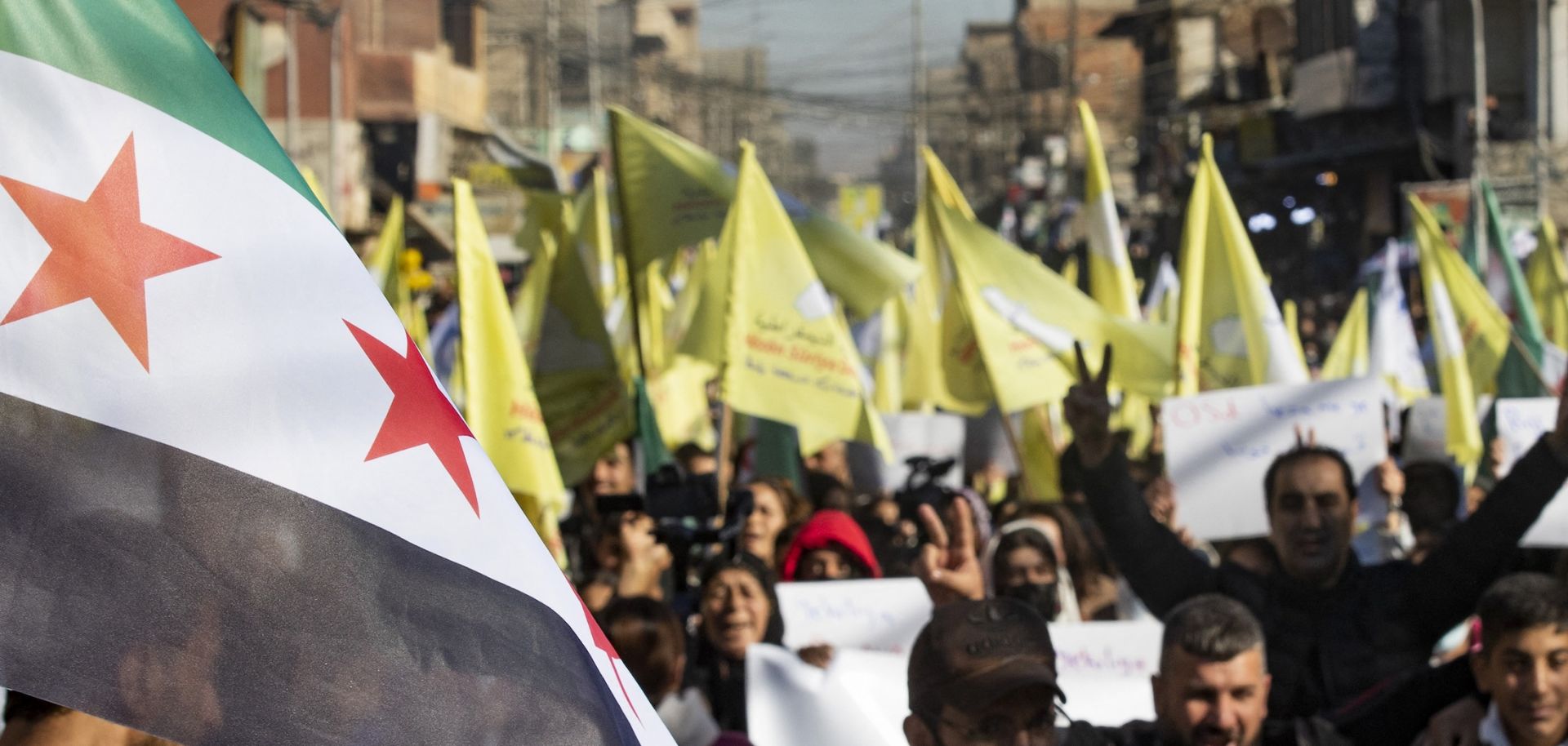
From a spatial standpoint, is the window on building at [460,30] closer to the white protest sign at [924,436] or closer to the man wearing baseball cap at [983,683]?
the white protest sign at [924,436]

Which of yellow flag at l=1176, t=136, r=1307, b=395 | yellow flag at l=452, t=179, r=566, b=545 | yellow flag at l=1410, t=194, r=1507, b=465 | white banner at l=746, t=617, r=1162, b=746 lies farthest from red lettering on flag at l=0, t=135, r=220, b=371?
yellow flag at l=1410, t=194, r=1507, b=465

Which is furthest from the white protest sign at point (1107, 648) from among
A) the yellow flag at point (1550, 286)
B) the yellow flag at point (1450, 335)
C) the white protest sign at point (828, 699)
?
the yellow flag at point (1550, 286)

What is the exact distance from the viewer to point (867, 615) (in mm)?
4836

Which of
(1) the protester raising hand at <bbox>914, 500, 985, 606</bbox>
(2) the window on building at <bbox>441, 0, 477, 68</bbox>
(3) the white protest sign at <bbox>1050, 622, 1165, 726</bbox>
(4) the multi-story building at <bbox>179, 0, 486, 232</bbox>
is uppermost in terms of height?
(2) the window on building at <bbox>441, 0, 477, 68</bbox>

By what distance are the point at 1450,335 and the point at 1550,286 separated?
2.74 metres

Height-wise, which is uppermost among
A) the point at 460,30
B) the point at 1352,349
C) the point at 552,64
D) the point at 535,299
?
the point at 460,30

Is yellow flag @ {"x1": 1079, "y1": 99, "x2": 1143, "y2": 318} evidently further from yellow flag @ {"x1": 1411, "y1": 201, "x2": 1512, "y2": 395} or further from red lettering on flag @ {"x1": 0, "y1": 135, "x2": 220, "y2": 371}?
red lettering on flag @ {"x1": 0, "y1": 135, "x2": 220, "y2": 371}

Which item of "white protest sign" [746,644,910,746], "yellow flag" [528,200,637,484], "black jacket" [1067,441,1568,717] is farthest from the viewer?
"yellow flag" [528,200,637,484]

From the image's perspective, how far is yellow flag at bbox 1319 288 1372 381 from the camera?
1195 cm

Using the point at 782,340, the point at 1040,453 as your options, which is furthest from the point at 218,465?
the point at 1040,453

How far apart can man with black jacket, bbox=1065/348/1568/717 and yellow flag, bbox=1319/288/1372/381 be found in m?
7.65

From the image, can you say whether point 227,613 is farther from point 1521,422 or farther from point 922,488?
point 1521,422

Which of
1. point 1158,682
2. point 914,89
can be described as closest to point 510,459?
point 1158,682

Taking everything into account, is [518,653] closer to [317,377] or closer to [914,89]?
[317,377]
